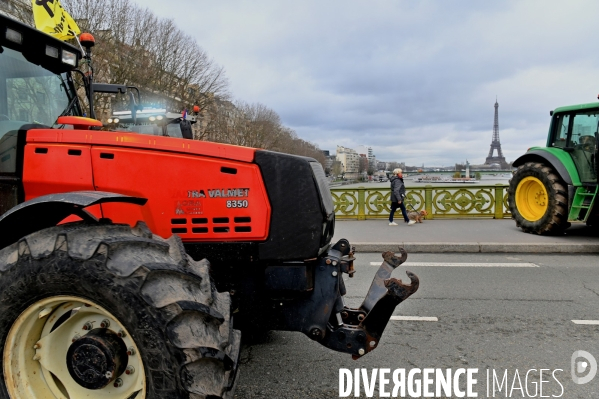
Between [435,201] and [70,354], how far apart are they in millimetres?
12429

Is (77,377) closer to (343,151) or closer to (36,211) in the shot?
(36,211)

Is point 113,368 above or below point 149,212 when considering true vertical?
below

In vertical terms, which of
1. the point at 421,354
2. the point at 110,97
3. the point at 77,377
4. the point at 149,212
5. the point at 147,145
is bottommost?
the point at 421,354

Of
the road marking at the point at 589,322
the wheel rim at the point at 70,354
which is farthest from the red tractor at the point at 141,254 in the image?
the road marking at the point at 589,322

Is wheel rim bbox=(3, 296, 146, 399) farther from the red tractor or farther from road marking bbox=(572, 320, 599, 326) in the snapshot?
road marking bbox=(572, 320, 599, 326)

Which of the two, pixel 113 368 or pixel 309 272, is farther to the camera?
pixel 309 272

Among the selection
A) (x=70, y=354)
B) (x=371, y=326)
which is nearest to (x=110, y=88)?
(x=70, y=354)

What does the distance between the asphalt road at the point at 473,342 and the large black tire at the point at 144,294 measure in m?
1.23

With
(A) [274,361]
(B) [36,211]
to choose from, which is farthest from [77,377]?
(A) [274,361]

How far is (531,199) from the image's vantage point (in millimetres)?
10609

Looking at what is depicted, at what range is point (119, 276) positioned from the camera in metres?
2.00

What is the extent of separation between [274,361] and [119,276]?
198 cm

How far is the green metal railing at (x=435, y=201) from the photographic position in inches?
510

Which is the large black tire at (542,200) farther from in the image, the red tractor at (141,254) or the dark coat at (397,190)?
the red tractor at (141,254)
